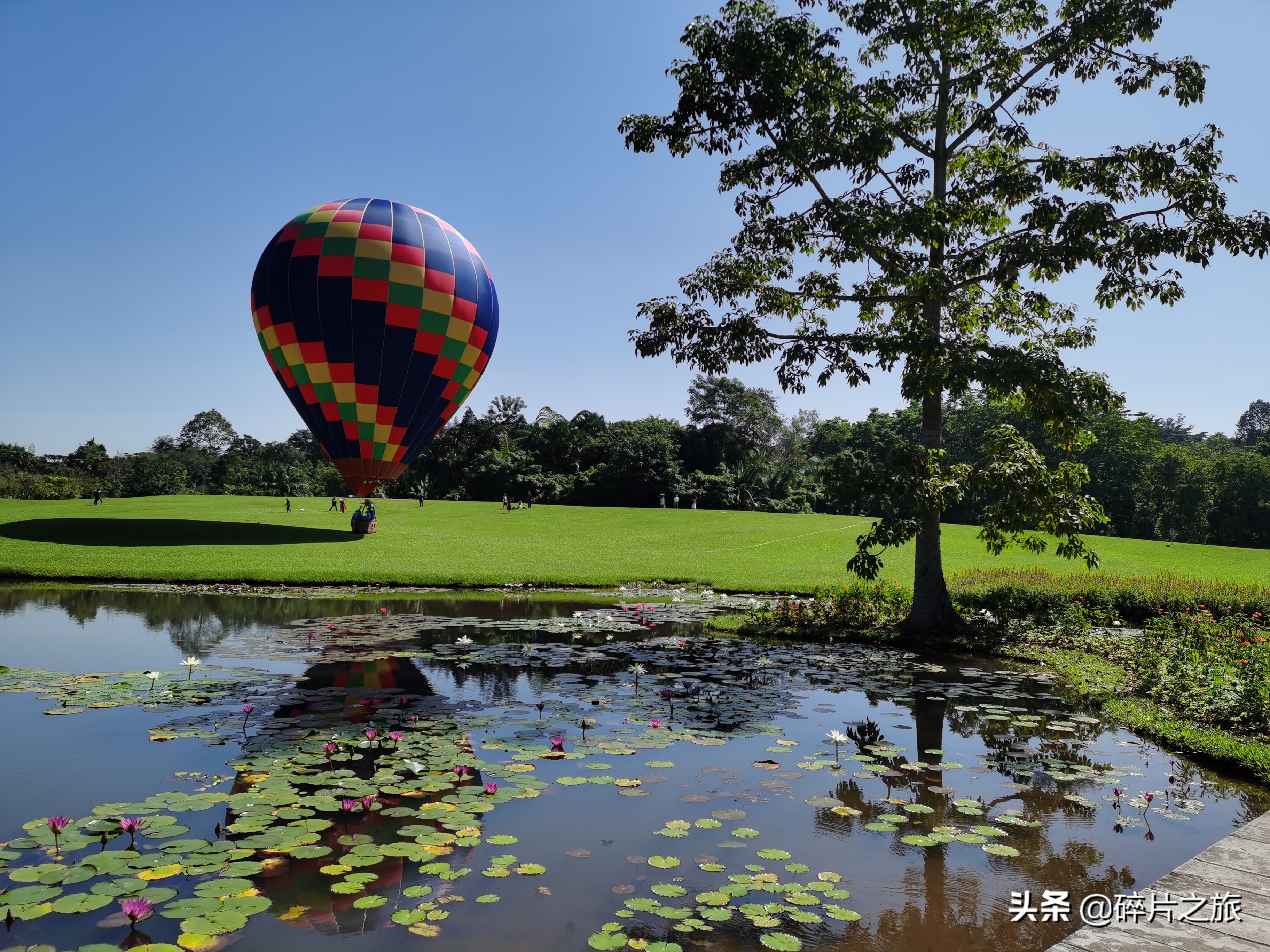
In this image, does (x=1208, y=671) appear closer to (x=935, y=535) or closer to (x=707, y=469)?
(x=935, y=535)

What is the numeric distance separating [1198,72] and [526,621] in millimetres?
14601

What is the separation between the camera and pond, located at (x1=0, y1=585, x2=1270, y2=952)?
4223mm

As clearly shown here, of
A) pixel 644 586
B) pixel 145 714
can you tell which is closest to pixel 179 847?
pixel 145 714

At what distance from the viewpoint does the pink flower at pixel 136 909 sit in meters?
3.85

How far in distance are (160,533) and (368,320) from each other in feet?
47.6

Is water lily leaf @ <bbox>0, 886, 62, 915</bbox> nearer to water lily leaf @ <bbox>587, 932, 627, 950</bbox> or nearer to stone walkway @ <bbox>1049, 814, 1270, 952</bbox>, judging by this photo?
water lily leaf @ <bbox>587, 932, 627, 950</bbox>

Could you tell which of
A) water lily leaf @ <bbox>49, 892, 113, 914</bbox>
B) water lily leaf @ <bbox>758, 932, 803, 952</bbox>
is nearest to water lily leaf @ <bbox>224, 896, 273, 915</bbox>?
water lily leaf @ <bbox>49, 892, 113, 914</bbox>

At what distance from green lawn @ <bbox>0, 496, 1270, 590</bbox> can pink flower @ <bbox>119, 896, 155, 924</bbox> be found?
688 inches

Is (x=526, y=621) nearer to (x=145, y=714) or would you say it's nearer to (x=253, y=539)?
(x=145, y=714)

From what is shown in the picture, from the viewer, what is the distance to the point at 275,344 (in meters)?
24.9

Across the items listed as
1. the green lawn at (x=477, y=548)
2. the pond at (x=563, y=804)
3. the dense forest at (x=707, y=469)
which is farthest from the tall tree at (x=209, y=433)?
the pond at (x=563, y=804)

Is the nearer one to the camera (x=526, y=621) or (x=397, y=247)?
(x=526, y=621)

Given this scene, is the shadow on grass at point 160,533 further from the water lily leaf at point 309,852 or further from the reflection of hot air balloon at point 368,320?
the water lily leaf at point 309,852

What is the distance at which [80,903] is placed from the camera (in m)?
4.12
